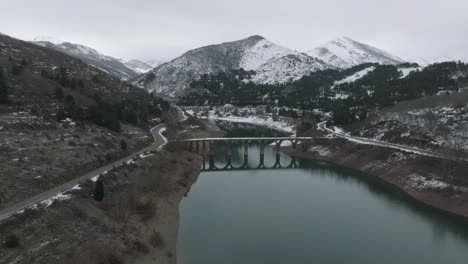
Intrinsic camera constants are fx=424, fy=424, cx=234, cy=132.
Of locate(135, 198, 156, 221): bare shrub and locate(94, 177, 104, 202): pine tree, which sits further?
locate(135, 198, 156, 221): bare shrub

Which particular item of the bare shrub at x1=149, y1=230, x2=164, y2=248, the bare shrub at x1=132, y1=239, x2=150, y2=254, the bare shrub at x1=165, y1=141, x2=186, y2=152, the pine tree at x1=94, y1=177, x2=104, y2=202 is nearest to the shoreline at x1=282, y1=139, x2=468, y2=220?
the bare shrub at x1=165, y1=141, x2=186, y2=152

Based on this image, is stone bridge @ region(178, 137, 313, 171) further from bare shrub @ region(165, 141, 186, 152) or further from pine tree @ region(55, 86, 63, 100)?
pine tree @ region(55, 86, 63, 100)

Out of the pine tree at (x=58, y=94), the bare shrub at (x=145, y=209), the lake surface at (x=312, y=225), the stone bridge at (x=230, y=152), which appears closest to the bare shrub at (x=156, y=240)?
the lake surface at (x=312, y=225)

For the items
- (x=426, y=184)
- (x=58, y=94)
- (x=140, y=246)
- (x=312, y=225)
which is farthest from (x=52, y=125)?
(x=426, y=184)

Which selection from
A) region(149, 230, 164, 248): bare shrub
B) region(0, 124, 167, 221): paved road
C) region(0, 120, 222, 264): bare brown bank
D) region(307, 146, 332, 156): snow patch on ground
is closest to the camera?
region(0, 120, 222, 264): bare brown bank

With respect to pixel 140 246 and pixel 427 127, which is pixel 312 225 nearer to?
pixel 140 246

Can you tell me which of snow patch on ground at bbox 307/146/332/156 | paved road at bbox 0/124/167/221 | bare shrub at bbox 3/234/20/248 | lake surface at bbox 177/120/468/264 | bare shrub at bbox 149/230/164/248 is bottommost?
lake surface at bbox 177/120/468/264

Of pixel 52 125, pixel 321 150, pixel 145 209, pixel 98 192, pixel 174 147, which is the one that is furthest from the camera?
pixel 321 150

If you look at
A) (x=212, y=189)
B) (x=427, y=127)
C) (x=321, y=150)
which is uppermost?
(x=427, y=127)

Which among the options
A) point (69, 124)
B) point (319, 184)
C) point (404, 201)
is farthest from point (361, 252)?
point (69, 124)
